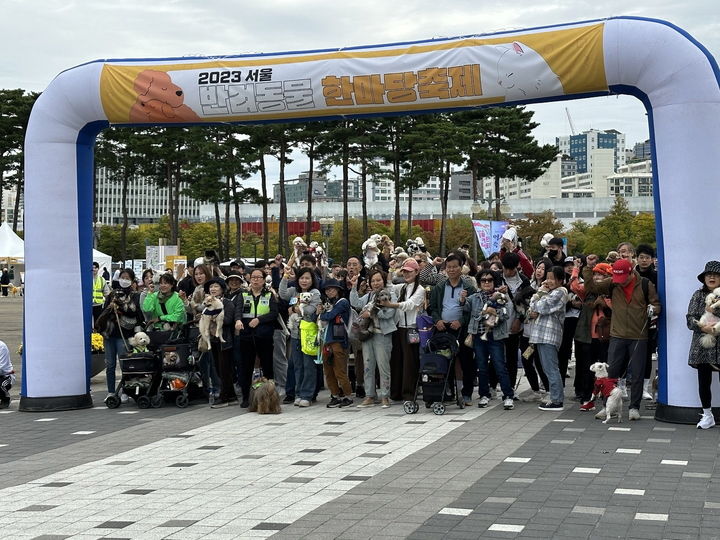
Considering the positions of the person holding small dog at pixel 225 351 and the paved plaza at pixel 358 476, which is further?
the person holding small dog at pixel 225 351

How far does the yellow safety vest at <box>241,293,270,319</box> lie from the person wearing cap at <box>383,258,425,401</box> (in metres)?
1.68

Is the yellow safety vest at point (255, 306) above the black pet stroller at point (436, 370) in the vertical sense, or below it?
above

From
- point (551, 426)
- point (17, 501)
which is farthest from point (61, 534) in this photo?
point (551, 426)

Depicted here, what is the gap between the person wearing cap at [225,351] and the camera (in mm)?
13383

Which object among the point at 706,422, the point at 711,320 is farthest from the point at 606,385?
the point at 711,320

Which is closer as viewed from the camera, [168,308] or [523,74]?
[523,74]

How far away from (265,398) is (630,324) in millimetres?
4425

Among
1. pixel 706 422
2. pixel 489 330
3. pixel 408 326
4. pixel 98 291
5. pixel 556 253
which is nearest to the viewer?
pixel 706 422

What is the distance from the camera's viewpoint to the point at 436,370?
11.9m

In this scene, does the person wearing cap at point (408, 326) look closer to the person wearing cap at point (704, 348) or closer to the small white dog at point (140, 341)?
the small white dog at point (140, 341)

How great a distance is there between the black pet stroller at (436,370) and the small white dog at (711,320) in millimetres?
2895

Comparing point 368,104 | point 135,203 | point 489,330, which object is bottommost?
point 489,330

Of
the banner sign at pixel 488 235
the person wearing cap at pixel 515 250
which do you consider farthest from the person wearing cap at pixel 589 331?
the banner sign at pixel 488 235

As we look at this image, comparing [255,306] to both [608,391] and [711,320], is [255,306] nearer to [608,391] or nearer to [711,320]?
[608,391]
